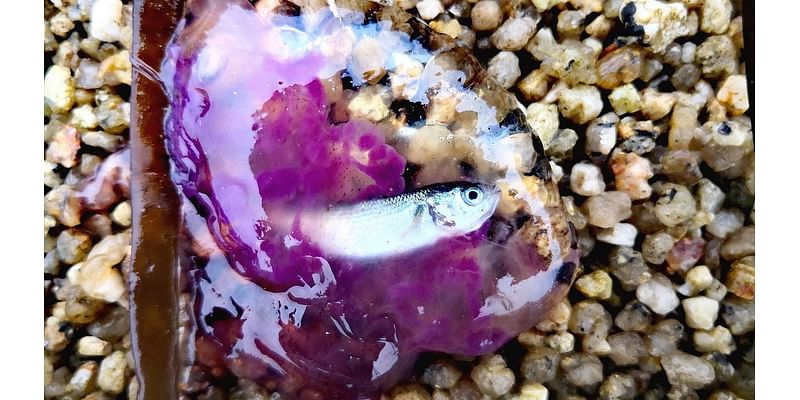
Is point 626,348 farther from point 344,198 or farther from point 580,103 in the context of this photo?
point 344,198

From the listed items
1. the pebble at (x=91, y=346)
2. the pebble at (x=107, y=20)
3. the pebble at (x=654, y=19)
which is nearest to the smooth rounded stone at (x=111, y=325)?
the pebble at (x=91, y=346)

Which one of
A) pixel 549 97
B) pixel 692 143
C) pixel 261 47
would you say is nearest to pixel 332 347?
pixel 261 47

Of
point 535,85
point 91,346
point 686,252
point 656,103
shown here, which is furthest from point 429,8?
point 91,346

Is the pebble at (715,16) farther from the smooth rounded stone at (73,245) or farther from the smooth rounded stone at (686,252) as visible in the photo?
the smooth rounded stone at (73,245)

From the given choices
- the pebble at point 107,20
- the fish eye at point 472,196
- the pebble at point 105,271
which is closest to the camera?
the fish eye at point 472,196

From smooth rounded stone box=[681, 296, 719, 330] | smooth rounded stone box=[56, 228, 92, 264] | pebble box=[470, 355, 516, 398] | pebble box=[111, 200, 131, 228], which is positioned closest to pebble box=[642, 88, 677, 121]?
smooth rounded stone box=[681, 296, 719, 330]

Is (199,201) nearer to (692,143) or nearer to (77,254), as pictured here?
(77,254)
